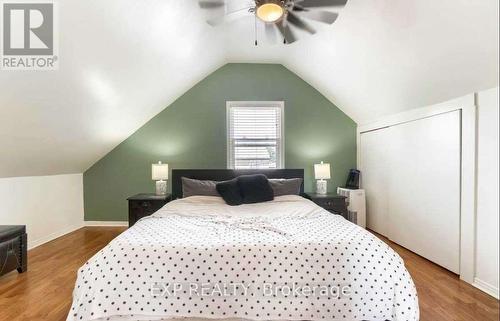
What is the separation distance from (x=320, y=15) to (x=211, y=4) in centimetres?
82

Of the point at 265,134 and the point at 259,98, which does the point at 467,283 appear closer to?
the point at 265,134

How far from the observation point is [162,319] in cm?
150

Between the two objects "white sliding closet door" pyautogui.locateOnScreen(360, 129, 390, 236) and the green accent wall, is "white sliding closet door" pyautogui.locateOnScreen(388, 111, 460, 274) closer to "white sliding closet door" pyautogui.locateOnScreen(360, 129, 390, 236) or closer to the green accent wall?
"white sliding closet door" pyautogui.locateOnScreen(360, 129, 390, 236)

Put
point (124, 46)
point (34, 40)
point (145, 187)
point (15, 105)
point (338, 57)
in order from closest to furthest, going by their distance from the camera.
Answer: point (34, 40), point (15, 105), point (124, 46), point (338, 57), point (145, 187)

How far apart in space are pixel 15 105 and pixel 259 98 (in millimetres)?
2966

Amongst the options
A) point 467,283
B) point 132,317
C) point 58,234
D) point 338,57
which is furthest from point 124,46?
point 467,283

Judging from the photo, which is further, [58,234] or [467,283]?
[58,234]

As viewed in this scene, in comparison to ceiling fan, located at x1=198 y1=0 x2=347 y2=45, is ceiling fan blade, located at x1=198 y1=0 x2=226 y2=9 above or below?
above

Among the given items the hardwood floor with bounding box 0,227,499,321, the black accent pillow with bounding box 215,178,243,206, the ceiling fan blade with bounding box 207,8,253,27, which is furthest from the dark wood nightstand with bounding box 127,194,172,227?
the ceiling fan blade with bounding box 207,8,253,27

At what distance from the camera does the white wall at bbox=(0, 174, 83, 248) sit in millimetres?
2906

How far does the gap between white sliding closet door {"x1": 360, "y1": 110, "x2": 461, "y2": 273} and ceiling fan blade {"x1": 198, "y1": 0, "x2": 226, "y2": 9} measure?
1716 millimetres

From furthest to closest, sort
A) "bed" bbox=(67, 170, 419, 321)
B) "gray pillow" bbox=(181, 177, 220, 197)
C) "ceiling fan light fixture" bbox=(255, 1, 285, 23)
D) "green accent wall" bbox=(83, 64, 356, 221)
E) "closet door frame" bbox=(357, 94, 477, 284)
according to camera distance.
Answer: "green accent wall" bbox=(83, 64, 356, 221)
"gray pillow" bbox=(181, 177, 220, 197)
"ceiling fan light fixture" bbox=(255, 1, 285, 23)
"bed" bbox=(67, 170, 419, 321)
"closet door frame" bbox=(357, 94, 477, 284)

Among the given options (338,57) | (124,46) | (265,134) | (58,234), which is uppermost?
(338,57)

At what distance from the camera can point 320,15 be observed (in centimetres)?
186
